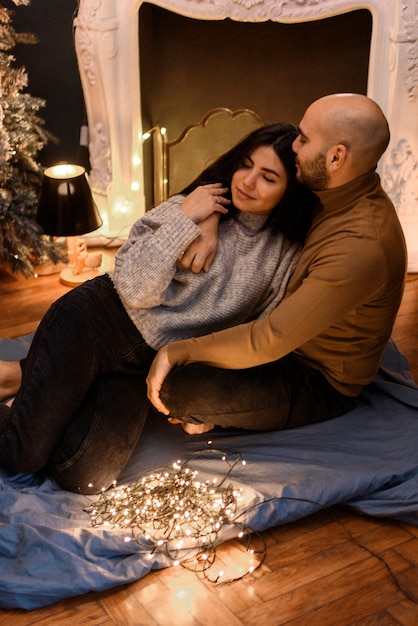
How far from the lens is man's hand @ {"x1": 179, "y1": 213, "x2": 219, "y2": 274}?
1941mm

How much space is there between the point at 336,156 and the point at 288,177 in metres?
0.16

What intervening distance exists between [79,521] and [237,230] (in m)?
0.80

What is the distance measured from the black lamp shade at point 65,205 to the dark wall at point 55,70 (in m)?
0.33

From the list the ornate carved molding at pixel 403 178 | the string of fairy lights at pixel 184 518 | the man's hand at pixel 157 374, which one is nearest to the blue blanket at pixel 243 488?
the string of fairy lights at pixel 184 518

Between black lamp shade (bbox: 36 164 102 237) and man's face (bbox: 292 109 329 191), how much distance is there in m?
1.19

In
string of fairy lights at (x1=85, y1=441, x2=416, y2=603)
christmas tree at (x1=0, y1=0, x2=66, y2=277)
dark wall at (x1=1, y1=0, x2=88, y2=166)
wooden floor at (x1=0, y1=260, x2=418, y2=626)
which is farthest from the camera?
dark wall at (x1=1, y1=0, x2=88, y2=166)

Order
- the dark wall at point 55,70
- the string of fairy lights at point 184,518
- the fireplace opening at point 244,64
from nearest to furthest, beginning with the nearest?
the string of fairy lights at point 184,518 < the dark wall at point 55,70 < the fireplace opening at point 244,64

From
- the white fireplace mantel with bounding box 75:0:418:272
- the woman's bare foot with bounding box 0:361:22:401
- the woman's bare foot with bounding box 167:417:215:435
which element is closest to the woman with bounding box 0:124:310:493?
the woman's bare foot with bounding box 167:417:215:435

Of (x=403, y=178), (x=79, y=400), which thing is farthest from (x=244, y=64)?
(x=79, y=400)

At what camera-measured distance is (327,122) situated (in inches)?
72.0

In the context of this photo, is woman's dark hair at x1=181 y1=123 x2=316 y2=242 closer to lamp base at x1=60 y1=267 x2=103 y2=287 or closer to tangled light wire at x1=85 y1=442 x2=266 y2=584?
tangled light wire at x1=85 y1=442 x2=266 y2=584

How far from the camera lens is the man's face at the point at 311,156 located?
1.84 metres

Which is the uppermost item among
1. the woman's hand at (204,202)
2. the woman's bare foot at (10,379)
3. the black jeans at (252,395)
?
the woman's hand at (204,202)

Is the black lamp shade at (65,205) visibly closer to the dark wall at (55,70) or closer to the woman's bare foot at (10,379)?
the dark wall at (55,70)
